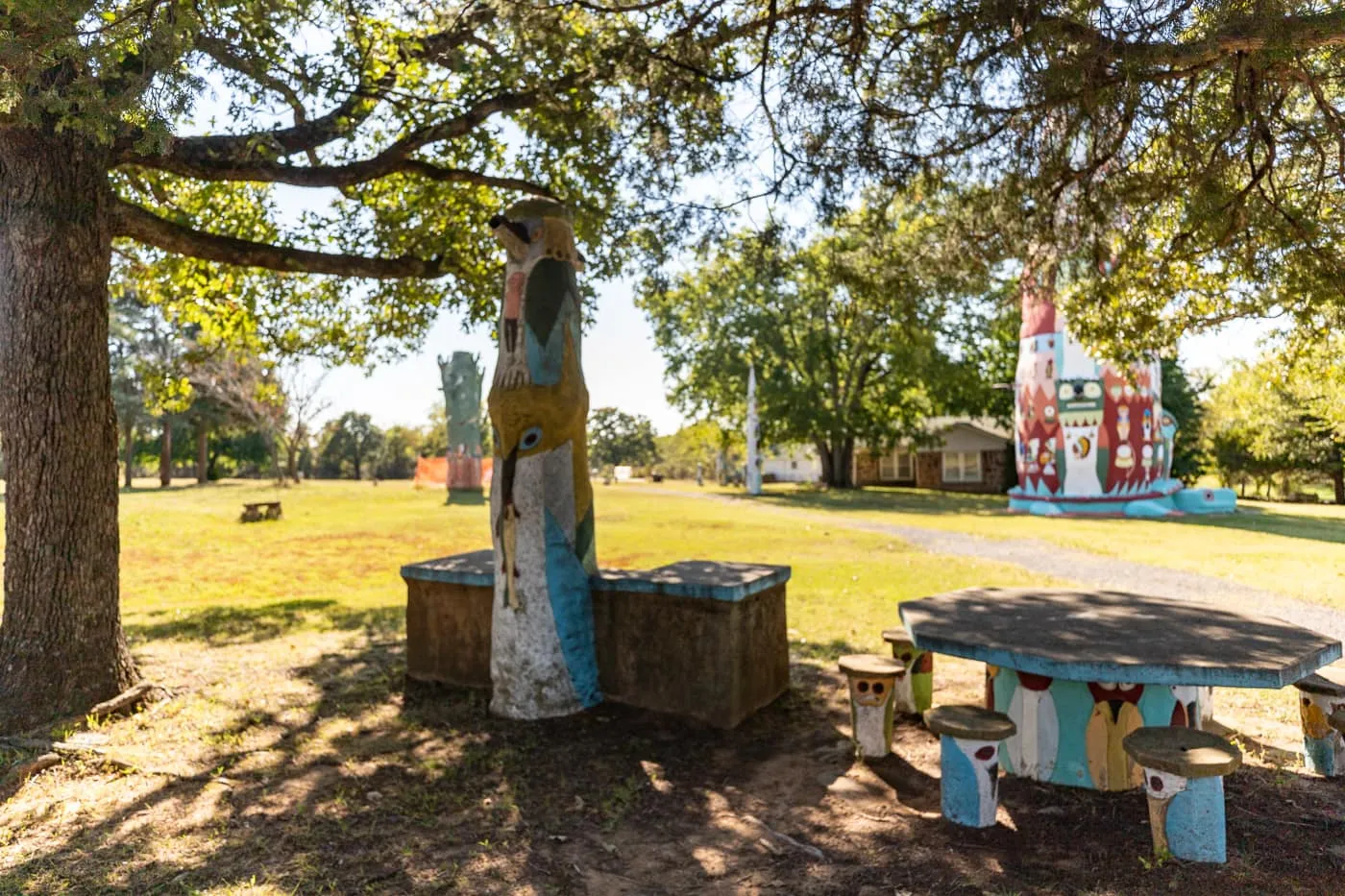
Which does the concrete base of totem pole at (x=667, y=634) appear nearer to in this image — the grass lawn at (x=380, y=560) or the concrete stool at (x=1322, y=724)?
the grass lawn at (x=380, y=560)

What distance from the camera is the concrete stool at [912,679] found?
17.1 ft

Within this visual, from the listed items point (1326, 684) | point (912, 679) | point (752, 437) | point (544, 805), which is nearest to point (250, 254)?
point (544, 805)

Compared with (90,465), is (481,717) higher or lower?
lower

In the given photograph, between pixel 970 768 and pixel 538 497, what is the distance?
3035 mm

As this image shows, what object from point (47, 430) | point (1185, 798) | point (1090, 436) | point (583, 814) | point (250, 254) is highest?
point (250, 254)

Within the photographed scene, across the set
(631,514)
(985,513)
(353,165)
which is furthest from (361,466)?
(353,165)

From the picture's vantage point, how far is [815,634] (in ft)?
25.6

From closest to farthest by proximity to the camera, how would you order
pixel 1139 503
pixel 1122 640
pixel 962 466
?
pixel 1122 640 < pixel 1139 503 < pixel 962 466

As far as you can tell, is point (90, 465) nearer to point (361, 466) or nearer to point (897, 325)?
point (897, 325)

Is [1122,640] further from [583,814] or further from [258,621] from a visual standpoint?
[258,621]

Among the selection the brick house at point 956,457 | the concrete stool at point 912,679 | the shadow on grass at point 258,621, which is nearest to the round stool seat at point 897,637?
the concrete stool at point 912,679

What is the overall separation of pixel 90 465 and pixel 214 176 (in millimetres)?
2488

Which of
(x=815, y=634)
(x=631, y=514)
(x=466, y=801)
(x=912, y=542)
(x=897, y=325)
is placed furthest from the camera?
(x=631, y=514)

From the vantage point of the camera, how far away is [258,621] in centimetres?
880
